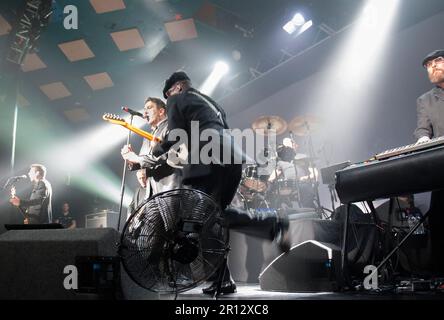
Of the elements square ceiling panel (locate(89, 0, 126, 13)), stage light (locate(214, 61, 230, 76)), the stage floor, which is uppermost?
square ceiling panel (locate(89, 0, 126, 13))

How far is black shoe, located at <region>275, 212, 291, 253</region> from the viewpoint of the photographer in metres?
2.65

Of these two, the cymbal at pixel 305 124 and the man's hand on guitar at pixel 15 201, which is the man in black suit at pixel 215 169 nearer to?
the cymbal at pixel 305 124

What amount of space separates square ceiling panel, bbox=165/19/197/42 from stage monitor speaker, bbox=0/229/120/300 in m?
6.59

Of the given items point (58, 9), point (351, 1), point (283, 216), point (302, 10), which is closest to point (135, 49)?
point (58, 9)

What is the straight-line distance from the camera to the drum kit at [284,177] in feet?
21.0

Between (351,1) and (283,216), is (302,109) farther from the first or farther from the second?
(283,216)

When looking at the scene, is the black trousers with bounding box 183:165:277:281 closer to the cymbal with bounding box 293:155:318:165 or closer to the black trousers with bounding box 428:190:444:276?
the black trousers with bounding box 428:190:444:276

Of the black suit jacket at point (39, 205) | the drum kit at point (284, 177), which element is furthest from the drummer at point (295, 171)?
the black suit jacket at point (39, 205)

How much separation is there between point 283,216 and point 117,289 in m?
1.42

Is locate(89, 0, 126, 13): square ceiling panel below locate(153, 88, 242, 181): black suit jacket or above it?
above

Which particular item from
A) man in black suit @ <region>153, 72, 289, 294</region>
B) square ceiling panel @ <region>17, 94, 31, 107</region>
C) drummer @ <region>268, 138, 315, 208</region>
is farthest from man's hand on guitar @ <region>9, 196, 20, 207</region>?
man in black suit @ <region>153, 72, 289, 294</region>

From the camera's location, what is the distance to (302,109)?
27.6 ft

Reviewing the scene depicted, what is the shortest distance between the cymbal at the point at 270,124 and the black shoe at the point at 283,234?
5148mm

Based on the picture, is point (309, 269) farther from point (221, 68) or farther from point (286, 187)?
point (221, 68)
